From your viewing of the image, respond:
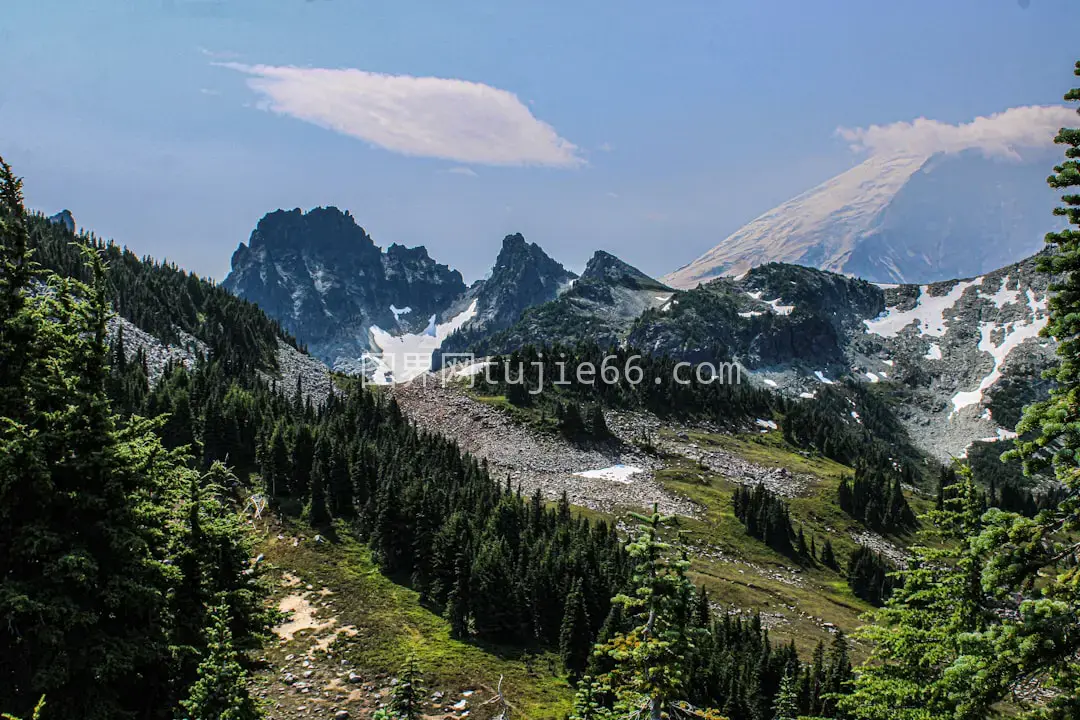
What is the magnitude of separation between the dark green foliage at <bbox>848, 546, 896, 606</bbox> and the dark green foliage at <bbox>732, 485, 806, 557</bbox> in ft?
24.6

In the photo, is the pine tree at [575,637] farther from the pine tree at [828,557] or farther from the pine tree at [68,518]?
the pine tree at [828,557]

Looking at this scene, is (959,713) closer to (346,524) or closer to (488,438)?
(346,524)

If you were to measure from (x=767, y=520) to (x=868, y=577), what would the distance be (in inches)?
609

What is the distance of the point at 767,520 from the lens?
9969 cm

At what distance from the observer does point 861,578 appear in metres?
90.4

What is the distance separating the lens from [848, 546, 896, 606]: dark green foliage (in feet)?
289

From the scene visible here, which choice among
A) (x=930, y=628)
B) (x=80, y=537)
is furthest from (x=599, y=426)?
(x=80, y=537)

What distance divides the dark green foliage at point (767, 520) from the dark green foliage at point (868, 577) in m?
7.50

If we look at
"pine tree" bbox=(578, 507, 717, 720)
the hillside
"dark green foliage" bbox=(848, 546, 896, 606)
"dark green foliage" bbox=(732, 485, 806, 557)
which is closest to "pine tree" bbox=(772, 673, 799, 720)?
the hillside

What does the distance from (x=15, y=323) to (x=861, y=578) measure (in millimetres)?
99736

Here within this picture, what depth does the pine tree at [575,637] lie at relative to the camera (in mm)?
43750

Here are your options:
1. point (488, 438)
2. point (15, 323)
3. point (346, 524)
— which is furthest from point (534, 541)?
point (488, 438)

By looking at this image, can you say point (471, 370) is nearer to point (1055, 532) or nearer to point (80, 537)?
point (80, 537)

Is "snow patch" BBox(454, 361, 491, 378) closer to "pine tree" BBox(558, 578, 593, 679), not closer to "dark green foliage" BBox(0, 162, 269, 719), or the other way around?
"pine tree" BBox(558, 578, 593, 679)
